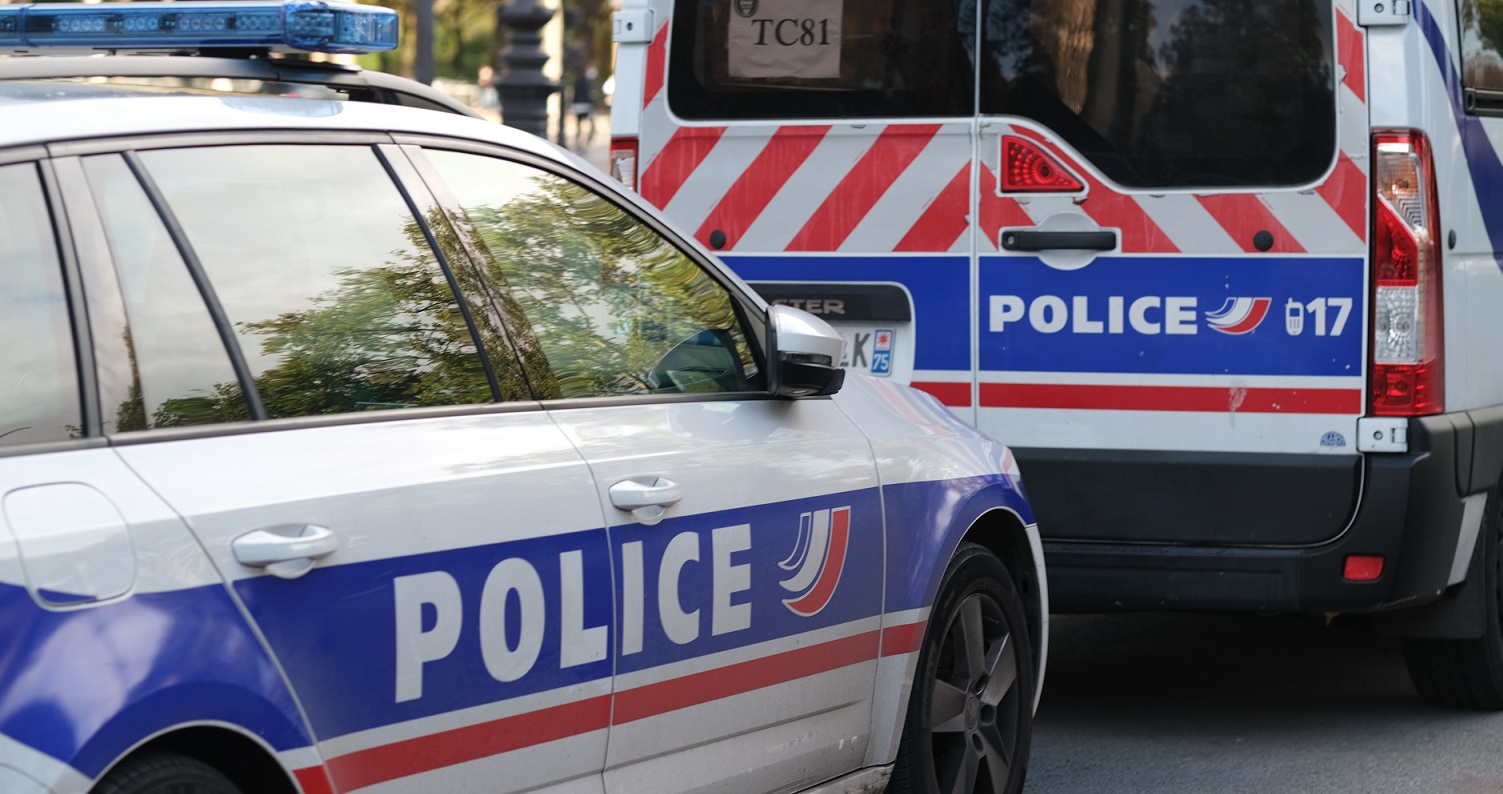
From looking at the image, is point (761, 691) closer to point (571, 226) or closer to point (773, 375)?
point (773, 375)

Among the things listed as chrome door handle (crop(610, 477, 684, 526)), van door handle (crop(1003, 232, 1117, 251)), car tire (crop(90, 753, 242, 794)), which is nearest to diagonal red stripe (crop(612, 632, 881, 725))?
chrome door handle (crop(610, 477, 684, 526))

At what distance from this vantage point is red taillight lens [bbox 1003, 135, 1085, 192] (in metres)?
5.70

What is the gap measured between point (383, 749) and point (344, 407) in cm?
50

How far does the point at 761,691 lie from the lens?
3.84 metres

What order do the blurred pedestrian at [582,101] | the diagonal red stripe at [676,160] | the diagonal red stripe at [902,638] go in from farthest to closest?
the blurred pedestrian at [582,101], the diagonal red stripe at [676,160], the diagonal red stripe at [902,638]

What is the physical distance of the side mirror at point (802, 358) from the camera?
13.2ft

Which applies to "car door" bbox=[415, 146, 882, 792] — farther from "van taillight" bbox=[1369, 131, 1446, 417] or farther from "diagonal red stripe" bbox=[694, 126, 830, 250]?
"diagonal red stripe" bbox=[694, 126, 830, 250]

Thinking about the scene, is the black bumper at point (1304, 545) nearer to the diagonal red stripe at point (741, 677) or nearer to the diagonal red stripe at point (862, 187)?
the diagonal red stripe at point (862, 187)

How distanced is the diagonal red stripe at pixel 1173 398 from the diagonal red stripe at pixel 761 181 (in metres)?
0.82

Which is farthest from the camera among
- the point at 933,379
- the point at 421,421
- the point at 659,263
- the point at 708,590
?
the point at 933,379

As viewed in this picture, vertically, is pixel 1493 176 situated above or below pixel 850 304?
above

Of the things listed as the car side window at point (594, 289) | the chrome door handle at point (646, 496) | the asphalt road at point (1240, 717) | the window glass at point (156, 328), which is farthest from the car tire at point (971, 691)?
the window glass at point (156, 328)

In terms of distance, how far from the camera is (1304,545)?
5.54 meters

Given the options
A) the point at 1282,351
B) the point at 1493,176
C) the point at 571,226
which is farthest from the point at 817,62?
the point at 571,226
